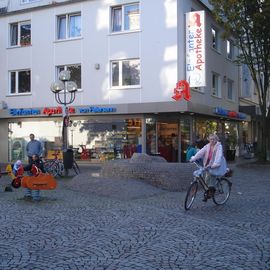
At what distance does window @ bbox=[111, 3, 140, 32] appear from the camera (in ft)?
78.2

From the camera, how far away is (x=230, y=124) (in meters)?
32.9

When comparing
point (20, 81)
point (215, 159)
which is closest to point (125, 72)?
point (20, 81)

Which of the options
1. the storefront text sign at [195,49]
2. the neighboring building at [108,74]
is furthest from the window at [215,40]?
the storefront text sign at [195,49]

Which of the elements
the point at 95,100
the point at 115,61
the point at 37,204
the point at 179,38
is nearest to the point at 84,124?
the point at 95,100

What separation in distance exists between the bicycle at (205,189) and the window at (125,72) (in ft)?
42.9

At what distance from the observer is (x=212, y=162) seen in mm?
10719

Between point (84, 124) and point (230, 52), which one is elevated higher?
point (230, 52)

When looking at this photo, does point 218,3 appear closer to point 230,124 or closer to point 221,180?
point 230,124

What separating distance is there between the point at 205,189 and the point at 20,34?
64.3ft

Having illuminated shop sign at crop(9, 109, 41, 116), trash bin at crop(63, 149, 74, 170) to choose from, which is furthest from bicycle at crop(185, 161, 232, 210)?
illuminated shop sign at crop(9, 109, 41, 116)

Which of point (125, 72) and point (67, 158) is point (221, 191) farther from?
point (125, 72)

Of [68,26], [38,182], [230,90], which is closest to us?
[38,182]

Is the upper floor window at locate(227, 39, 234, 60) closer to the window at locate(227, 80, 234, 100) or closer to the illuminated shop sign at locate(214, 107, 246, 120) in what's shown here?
the window at locate(227, 80, 234, 100)

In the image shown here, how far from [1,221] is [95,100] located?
52.9 ft
